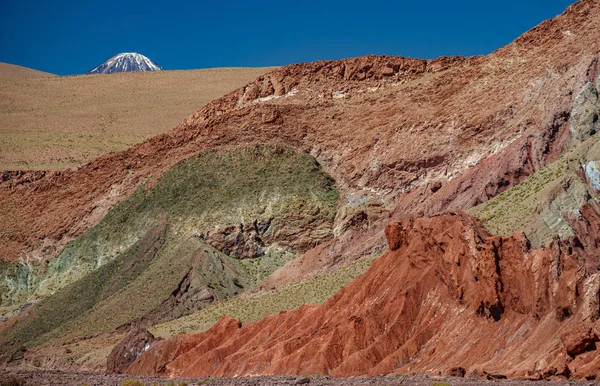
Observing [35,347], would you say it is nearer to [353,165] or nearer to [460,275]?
[353,165]

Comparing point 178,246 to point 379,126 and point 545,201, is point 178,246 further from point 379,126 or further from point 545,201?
point 545,201

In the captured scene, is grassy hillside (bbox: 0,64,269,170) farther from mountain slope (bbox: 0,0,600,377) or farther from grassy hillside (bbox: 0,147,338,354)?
grassy hillside (bbox: 0,147,338,354)

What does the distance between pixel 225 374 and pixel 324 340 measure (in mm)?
5211

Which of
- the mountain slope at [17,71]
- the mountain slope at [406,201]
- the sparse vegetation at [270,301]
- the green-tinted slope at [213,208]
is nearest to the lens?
the mountain slope at [406,201]

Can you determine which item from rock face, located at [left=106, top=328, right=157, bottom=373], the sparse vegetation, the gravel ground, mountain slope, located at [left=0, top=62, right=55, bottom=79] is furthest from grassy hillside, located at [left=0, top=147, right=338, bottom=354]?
mountain slope, located at [left=0, top=62, right=55, bottom=79]

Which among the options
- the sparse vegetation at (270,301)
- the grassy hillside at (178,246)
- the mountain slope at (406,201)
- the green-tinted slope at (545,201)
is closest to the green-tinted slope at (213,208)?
the grassy hillside at (178,246)

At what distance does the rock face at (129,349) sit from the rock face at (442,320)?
3201 mm

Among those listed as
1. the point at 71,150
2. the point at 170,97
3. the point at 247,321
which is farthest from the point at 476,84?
the point at 170,97

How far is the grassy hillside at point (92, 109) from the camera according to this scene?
356 ft

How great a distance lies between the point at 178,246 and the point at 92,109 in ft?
217

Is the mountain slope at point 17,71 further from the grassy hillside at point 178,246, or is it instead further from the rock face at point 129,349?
the rock face at point 129,349

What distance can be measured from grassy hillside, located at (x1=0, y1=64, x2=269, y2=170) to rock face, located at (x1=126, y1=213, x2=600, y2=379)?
58.0 meters

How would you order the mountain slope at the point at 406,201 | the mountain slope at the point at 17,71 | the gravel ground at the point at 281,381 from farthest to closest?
the mountain slope at the point at 17,71, the mountain slope at the point at 406,201, the gravel ground at the point at 281,381

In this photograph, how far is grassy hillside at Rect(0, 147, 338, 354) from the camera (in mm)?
62281
